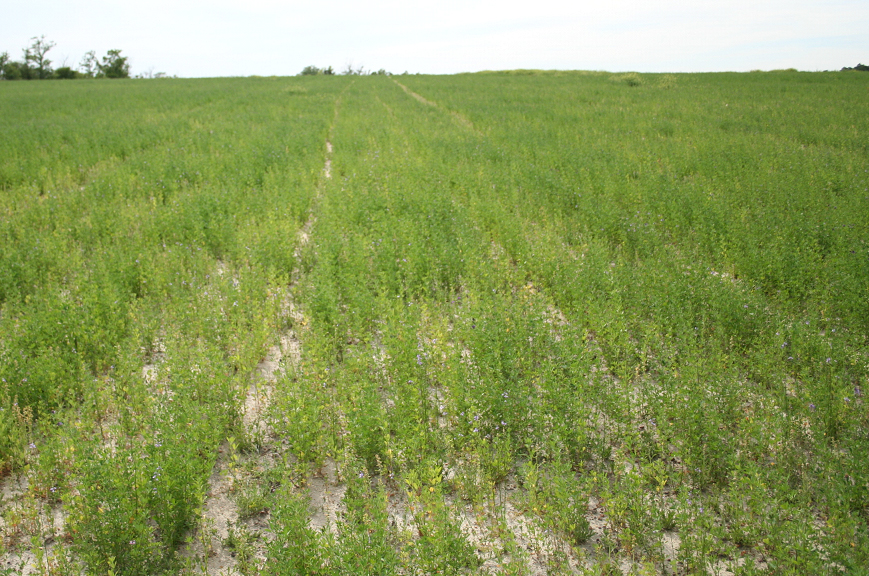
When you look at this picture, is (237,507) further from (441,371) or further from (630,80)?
(630,80)

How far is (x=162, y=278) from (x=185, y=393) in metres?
3.04

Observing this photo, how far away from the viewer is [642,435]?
4281 millimetres

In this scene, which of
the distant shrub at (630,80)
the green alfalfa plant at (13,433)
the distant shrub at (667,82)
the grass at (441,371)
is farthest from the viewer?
the distant shrub at (630,80)

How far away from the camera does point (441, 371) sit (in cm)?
504

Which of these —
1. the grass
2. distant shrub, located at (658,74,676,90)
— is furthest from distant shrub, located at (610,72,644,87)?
the grass

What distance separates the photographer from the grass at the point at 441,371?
327 centimetres

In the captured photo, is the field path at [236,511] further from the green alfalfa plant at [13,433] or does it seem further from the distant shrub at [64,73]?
the distant shrub at [64,73]

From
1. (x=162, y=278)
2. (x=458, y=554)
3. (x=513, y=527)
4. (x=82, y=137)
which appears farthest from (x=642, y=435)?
(x=82, y=137)

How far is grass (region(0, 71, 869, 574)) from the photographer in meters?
3.27

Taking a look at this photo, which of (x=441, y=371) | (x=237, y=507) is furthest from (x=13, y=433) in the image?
(x=441, y=371)

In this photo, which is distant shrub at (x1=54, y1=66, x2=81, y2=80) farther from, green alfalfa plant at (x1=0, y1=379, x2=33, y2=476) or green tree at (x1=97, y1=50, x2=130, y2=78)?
green alfalfa plant at (x1=0, y1=379, x2=33, y2=476)

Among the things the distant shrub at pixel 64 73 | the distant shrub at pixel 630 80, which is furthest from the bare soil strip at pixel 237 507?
the distant shrub at pixel 64 73

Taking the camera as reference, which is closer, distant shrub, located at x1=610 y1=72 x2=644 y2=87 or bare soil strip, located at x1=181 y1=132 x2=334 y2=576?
bare soil strip, located at x1=181 y1=132 x2=334 y2=576

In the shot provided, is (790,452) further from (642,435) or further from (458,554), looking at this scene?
(458,554)
